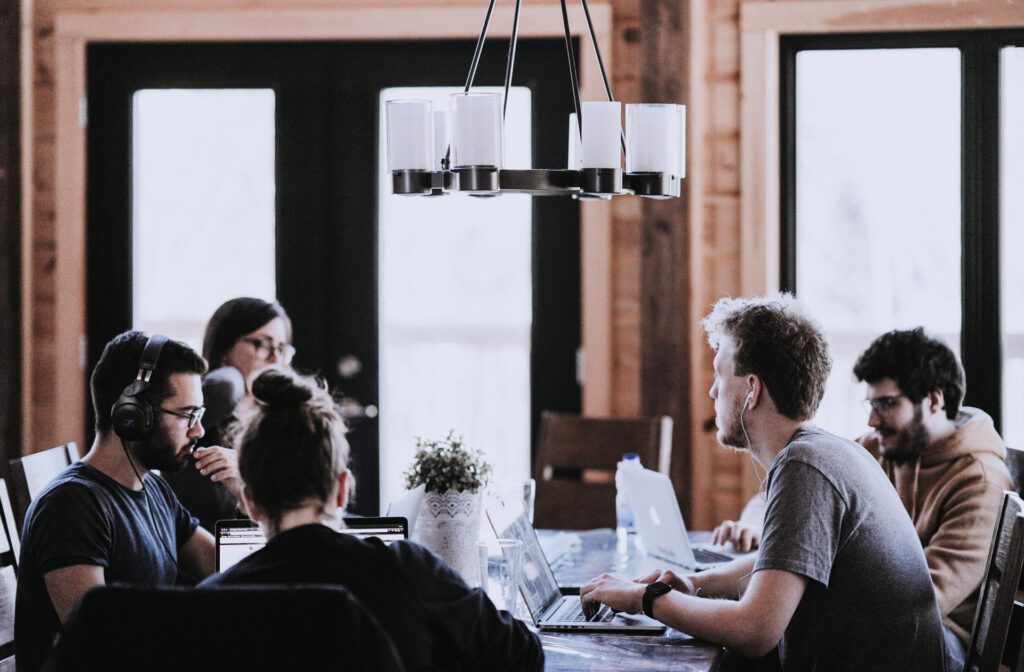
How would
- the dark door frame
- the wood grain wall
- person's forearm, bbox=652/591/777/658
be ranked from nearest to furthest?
person's forearm, bbox=652/591/777/658
the wood grain wall
the dark door frame

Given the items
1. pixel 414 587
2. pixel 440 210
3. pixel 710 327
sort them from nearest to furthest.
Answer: pixel 414 587
pixel 710 327
pixel 440 210

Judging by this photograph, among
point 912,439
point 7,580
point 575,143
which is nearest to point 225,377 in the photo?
point 7,580

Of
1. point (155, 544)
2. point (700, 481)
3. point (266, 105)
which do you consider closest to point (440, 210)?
point (266, 105)

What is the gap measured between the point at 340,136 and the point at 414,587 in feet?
9.62

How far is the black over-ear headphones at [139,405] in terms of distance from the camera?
2016 millimetres

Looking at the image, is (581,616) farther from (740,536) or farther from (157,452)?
(157,452)

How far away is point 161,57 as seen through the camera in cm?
425

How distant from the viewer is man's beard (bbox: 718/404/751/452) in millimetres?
2154

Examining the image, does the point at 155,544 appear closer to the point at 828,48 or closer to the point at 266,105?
the point at 266,105

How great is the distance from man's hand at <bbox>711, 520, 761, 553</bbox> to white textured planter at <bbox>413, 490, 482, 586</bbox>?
2.61 feet

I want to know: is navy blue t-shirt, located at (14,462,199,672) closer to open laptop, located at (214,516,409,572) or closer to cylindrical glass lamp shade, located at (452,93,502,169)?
open laptop, located at (214,516,409,572)

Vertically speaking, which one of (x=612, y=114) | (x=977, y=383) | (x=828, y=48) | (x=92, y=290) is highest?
(x=828, y=48)

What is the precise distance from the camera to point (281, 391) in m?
1.60

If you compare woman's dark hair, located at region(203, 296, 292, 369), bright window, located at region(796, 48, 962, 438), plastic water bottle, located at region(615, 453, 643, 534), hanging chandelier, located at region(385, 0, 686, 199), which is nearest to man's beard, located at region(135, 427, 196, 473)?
hanging chandelier, located at region(385, 0, 686, 199)
